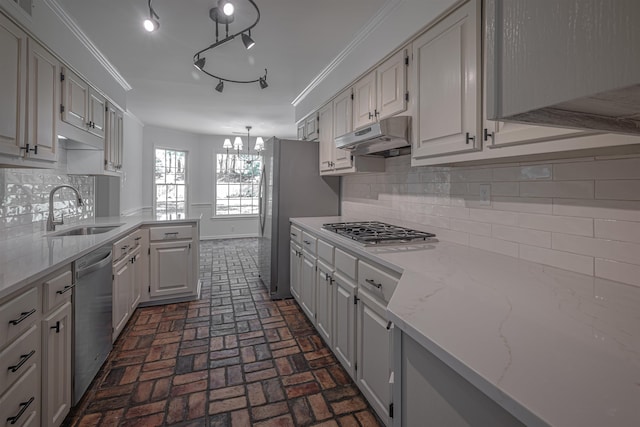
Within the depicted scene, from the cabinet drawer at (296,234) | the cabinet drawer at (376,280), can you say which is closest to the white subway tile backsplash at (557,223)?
the cabinet drawer at (376,280)

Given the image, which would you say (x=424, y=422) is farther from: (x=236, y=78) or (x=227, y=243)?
(x=227, y=243)

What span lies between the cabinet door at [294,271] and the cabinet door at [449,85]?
171 cm

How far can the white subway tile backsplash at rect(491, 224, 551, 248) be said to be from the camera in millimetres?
1450

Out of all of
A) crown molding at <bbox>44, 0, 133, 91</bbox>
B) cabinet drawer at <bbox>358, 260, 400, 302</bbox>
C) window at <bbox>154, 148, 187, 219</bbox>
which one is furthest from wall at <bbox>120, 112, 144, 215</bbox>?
cabinet drawer at <bbox>358, 260, 400, 302</bbox>

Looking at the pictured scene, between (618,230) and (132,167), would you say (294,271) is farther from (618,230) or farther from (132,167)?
(132,167)

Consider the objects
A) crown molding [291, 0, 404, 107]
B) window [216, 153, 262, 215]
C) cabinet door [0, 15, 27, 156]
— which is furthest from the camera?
window [216, 153, 262, 215]

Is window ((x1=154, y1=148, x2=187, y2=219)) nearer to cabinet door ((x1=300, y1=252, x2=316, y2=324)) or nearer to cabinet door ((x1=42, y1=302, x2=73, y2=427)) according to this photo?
cabinet door ((x1=300, y1=252, x2=316, y2=324))

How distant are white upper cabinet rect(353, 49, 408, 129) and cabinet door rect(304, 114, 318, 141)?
1.01 meters

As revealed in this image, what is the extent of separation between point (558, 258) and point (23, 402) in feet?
7.70

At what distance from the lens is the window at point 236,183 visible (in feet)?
24.2

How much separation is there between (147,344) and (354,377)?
1700mm

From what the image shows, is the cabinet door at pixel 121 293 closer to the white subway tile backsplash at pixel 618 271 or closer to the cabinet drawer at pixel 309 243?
the cabinet drawer at pixel 309 243

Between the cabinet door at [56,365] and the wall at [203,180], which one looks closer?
the cabinet door at [56,365]

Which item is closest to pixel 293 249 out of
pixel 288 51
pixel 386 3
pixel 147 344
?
pixel 147 344
